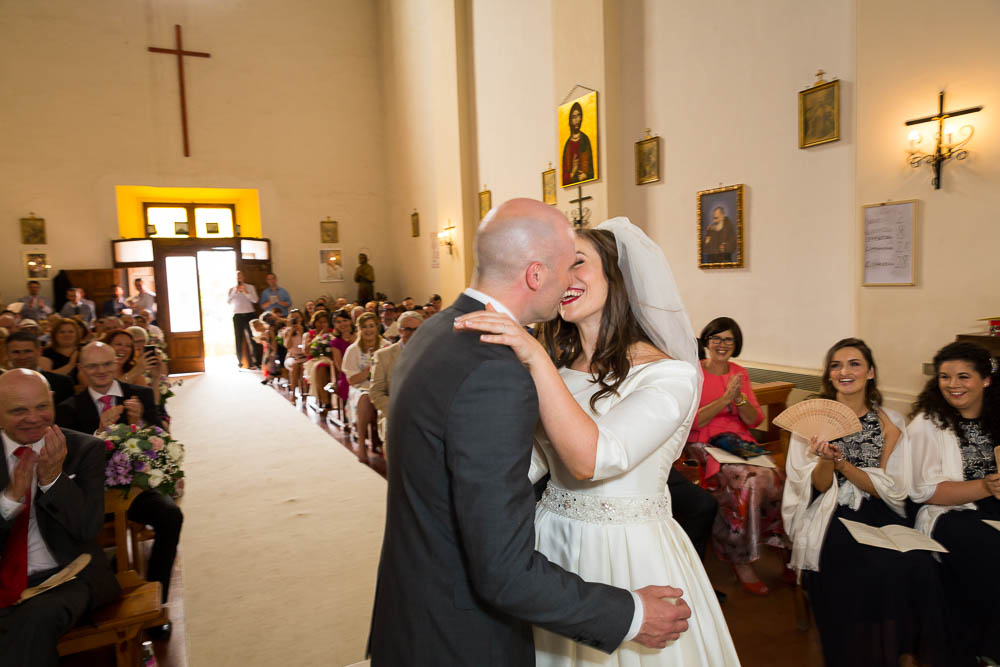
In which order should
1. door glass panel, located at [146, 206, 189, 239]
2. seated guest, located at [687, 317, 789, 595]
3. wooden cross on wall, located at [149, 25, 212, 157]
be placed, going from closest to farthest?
seated guest, located at [687, 317, 789, 595], wooden cross on wall, located at [149, 25, 212, 157], door glass panel, located at [146, 206, 189, 239]

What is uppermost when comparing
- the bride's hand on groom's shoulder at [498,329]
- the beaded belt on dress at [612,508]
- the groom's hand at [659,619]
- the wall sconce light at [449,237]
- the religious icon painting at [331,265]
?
the wall sconce light at [449,237]

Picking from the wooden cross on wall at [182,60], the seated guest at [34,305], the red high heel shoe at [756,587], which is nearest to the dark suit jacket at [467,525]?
the red high heel shoe at [756,587]

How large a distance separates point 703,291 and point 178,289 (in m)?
12.1

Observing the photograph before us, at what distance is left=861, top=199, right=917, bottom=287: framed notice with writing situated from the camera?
5027 millimetres

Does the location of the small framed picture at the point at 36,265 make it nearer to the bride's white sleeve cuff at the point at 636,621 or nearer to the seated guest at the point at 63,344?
the seated guest at the point at 63,344

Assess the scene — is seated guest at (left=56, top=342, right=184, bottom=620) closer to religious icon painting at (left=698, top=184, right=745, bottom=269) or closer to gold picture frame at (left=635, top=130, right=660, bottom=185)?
religious icon painting at (left=698, top=184, right=745, bottom=269)

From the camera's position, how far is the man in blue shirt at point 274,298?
14625mm

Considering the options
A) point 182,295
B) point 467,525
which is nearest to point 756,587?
point 467,525

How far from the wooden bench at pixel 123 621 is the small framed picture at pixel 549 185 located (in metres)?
7.87

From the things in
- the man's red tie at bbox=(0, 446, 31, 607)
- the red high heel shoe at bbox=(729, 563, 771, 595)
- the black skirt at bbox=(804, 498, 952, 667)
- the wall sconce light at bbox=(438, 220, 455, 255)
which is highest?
the wall sconce light at bbox=(438, 220, 455, 255)

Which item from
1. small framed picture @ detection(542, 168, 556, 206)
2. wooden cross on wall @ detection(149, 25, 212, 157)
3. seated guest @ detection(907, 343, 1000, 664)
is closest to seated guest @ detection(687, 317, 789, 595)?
seated guest @ detection(907, 343, 1000, 664)

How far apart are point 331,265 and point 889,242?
46.4 ft

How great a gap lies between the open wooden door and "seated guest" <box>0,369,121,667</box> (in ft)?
40.4

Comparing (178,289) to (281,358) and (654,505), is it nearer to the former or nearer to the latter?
(281,358)
